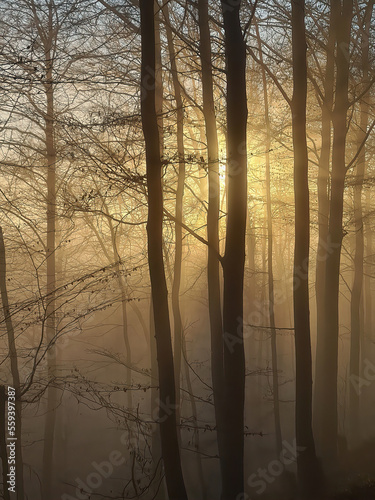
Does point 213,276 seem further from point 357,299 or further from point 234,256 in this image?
point 357,299

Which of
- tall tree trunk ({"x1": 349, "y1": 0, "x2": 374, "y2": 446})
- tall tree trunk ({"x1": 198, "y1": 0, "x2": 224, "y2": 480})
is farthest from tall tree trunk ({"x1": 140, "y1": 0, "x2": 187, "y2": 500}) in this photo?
tall tree trunk ({"x1": 349, "y1": 0, "x2": 374, "y2": 446})

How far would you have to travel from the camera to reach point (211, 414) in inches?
695

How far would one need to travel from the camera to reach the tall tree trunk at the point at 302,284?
7586 mm

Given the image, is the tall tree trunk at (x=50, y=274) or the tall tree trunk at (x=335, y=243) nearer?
the tall tree trunk at (x=335, y=243)

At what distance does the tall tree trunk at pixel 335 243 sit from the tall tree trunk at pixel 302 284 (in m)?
1.27

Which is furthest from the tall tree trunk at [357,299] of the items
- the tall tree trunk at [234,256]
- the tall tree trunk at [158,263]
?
the tall tree trunk at [158,263]

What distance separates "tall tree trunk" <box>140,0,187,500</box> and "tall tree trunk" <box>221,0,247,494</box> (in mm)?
808

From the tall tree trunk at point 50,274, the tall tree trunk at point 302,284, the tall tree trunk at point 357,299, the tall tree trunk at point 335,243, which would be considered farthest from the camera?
the tall tree trunk at point 357,299

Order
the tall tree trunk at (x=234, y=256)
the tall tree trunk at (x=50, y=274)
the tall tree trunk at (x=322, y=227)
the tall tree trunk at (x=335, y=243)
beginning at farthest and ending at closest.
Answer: the tall tree trunk at (x=50, y=274) → the tall tree trunk at (x=322, y=227) → the tall tree trunk at (x=335, y=243) → the tall tree trunk at (x=234, y=256)

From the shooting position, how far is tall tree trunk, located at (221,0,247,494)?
6.12 m

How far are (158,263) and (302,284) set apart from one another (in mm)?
2998

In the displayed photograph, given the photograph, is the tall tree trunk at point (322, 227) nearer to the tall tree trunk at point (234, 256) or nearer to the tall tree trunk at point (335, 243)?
the tall tree trunk at point (335, 243)

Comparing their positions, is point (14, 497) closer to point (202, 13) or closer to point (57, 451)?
point (57, 451)

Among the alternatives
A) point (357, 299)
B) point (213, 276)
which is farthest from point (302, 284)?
point (357, 299)
